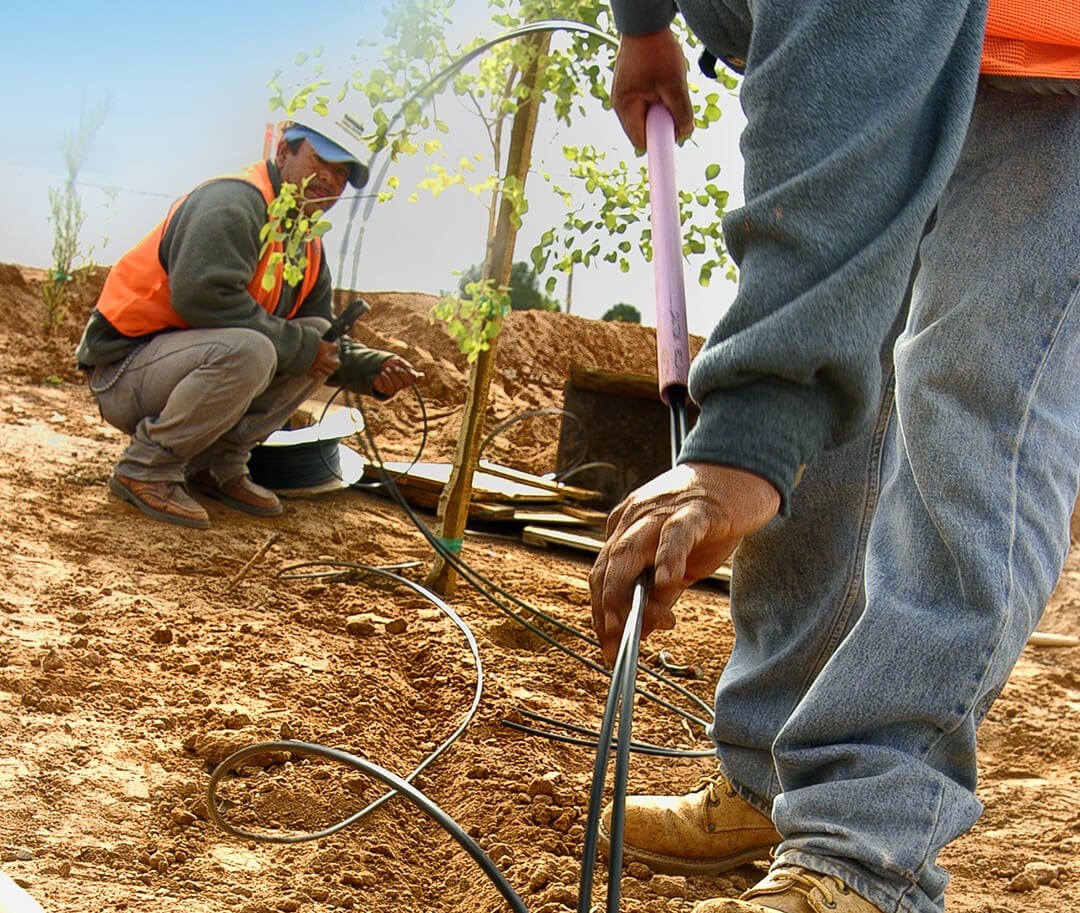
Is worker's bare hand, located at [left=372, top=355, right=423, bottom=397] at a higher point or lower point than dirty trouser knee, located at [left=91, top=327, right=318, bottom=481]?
higher

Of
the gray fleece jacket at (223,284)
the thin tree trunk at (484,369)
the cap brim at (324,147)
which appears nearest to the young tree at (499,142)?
the thin tree trunk at (484,369)

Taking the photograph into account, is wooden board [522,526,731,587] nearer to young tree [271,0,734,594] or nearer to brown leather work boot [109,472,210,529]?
young tree [271,0,734,594]

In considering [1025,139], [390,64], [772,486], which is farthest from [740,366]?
[390,64]

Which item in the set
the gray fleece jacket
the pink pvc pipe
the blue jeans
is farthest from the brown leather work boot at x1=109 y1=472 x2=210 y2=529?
the blue jeans

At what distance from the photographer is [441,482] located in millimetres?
4004

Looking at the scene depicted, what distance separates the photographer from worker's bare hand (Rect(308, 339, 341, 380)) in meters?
3.60

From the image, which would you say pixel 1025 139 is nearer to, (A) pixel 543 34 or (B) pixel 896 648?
(B) pixel 896 648

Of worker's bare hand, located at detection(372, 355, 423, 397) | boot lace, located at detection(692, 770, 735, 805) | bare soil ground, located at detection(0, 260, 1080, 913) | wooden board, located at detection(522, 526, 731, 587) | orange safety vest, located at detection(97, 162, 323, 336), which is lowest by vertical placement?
bare soil ground, located at detection(0, 260, 1080, 913)

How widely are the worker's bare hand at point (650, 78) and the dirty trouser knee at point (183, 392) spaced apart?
189cm

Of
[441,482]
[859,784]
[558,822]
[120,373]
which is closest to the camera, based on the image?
[859,784]

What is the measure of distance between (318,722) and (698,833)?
723 millimetres

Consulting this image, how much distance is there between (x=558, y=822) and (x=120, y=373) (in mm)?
2346

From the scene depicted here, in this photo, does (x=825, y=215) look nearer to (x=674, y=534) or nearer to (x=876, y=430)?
(x=674, y=534)

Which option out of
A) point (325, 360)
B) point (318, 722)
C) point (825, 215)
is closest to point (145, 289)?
point (325, 360)
